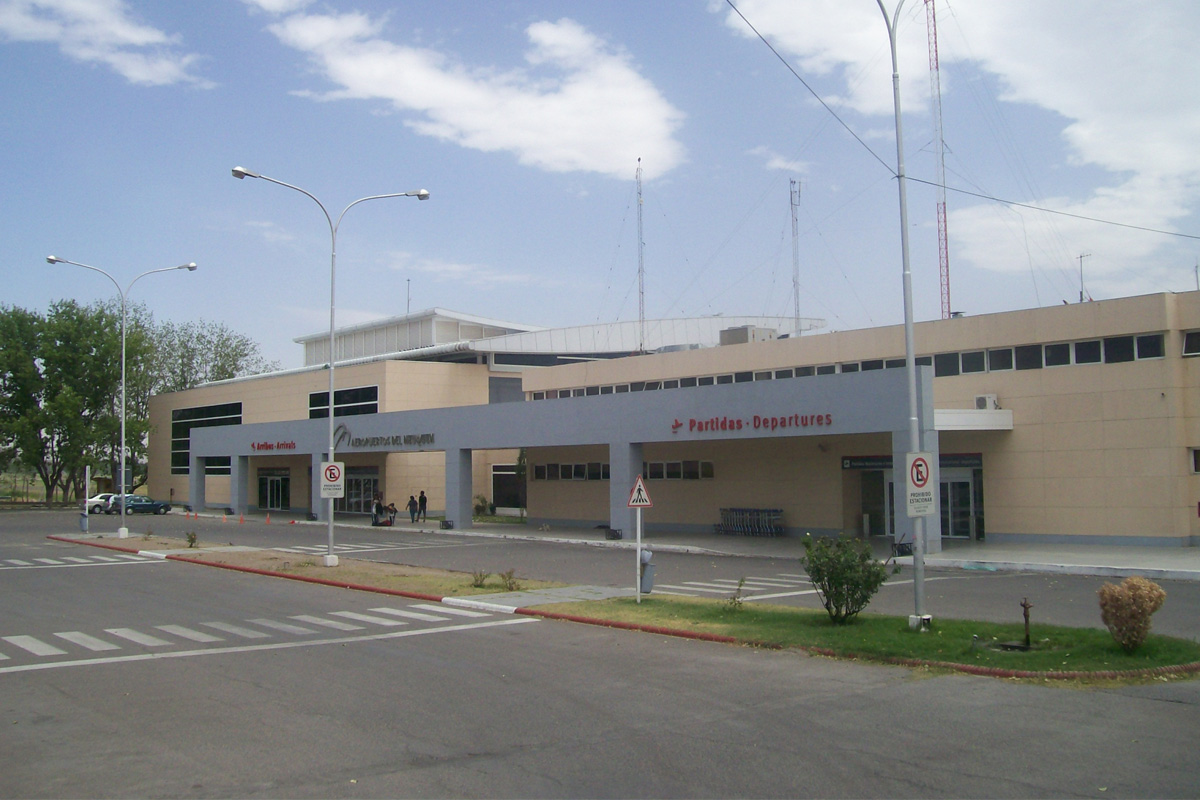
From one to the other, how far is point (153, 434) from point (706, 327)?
162 feet

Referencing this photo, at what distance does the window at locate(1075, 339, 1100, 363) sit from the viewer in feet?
92.7

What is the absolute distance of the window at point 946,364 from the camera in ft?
102

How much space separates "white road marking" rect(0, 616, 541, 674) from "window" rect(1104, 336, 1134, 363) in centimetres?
2081

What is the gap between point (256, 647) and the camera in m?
13.5

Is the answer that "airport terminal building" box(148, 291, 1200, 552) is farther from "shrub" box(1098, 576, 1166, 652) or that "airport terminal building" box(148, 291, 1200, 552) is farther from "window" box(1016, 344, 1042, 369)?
"shrub" box(1098, 576, 1166, 652)

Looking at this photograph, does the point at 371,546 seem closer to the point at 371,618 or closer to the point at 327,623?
the point at 371,618

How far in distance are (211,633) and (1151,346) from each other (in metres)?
26.1

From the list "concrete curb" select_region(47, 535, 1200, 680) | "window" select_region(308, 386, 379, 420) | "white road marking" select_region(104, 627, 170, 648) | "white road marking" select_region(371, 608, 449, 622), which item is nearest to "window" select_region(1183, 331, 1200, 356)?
"concrete curb" select_region(47, 535, 1200, 680)

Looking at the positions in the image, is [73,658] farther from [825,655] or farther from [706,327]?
[706,327]

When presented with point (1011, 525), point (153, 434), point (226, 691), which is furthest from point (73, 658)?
point (153, 434)

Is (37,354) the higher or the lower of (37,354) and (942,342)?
the higher

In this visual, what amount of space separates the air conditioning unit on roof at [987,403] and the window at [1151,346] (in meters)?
4.27

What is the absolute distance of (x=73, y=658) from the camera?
12.7 metres

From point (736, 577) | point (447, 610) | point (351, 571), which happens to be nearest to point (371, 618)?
point (447, 610)
